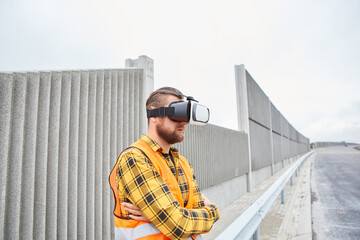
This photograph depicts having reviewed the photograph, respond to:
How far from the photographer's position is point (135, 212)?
4.30 ft

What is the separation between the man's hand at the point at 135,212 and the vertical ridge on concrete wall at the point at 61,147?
1352mm

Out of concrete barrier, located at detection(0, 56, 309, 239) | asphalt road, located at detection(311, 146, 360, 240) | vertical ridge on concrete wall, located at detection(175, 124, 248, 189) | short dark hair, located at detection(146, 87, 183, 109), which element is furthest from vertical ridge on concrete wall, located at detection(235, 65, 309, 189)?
short dark hair, located at detection(146, 87, 183, 109)

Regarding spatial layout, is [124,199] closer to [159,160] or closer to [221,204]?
[159,160]

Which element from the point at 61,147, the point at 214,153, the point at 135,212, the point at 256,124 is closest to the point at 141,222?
the point at 135,212

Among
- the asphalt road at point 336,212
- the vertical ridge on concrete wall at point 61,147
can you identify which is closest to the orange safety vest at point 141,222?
the vertical ridge on concrete wall at point 61,147

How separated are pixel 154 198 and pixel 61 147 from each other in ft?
5.50

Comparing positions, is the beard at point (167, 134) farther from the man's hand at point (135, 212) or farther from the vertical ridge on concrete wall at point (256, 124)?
the vertical ridge on concrete wall at point (256, 124)

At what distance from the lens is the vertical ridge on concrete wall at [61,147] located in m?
2.07

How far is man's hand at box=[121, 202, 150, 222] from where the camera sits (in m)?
1.31

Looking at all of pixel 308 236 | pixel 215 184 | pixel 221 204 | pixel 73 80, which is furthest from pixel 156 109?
pixel 221 204

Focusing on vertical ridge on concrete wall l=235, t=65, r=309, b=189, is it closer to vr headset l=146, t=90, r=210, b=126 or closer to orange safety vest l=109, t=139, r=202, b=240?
vr headset l=146, t=90, r=210, b=126

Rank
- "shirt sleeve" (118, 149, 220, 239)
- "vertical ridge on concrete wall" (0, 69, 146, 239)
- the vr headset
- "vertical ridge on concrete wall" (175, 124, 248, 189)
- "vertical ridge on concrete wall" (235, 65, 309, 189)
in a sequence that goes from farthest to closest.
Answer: "vertical ridge on concrete wall" (235, 65, 309, 189) < "vertical ridge on concrete wall" (175, 124, 248, 189) < "vertical ridge on concrete wall" (0, 69, 146, 239) < the vr headset < "shirt sleeve" (118, 149, 220, 239)

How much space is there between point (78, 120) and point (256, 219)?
247cm

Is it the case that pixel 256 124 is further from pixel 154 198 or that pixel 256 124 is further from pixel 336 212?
pixel 154 198
